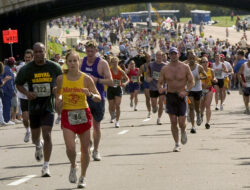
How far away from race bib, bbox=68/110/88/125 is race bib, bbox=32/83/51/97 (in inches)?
59.5

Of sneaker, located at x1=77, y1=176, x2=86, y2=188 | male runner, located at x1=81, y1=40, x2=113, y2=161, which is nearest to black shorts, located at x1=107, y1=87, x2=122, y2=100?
male runner, located at x1=81, y1=40, x2=113, y2=161

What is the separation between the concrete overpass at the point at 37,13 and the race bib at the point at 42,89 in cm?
3112

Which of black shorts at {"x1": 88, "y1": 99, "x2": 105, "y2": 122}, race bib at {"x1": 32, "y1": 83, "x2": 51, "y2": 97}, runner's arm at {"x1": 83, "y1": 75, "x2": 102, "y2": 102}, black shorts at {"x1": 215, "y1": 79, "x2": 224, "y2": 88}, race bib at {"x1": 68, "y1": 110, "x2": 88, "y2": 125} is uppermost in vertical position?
runner's arm at {"x1": 83, "y1": 75, "x2": 102, "y2": 102}

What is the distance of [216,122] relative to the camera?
849 inches

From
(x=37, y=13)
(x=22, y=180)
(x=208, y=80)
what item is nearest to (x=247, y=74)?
(x=208, y=80)

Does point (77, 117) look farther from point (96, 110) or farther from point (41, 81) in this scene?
point (96, 110)

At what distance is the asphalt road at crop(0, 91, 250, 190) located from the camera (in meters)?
10.3

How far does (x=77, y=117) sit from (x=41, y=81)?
1599 millimetres

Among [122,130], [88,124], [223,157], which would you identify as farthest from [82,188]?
[122,130]

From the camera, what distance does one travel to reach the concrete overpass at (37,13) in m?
45.2

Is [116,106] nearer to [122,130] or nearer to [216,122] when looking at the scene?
[122,130]

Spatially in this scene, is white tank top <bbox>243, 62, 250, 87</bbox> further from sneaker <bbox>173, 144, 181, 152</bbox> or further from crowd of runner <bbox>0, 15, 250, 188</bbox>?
sneaker <bbox>173, 144, 181, 152</bbox>

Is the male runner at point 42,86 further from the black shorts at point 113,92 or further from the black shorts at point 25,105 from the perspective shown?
the black shorts at point 113,92

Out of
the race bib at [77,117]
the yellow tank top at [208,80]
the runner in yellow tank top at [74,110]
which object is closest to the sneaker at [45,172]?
the runner in yellow tank top at [74,110]
